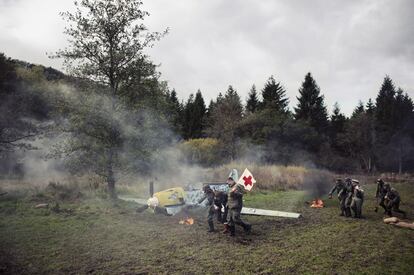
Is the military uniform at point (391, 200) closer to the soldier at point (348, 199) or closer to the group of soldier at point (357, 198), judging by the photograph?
the group of soldier at point (357, 198)

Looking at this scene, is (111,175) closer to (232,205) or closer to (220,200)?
(220,200)

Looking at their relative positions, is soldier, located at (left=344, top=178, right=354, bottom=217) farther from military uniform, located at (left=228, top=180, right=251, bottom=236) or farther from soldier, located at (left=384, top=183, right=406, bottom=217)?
military uniform, located at (left=228, top=180, right=251, bottom=236)

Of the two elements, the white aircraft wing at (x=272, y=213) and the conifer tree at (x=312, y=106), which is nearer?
the white aircraft wing at (x=272, y=213)

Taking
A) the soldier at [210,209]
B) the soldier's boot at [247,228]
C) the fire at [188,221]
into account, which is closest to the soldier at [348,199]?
the soldier's boot at [247,228]

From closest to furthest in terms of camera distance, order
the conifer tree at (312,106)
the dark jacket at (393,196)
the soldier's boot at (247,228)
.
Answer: the soldier's boot at (247,228)
the dark jacket at (393,196)
the conifer tree at (312,106)

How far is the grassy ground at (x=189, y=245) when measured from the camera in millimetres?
8422

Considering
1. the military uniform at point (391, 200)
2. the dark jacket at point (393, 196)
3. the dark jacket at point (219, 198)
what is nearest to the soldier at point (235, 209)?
the dark jacket at point (219, 198)

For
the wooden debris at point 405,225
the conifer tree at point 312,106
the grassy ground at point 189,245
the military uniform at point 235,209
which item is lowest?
the grassy ground at point 189,245

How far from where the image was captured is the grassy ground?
8.42 meters

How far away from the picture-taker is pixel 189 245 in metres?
10.5

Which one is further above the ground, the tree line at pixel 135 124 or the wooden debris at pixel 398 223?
the tree line at pixel 135 124

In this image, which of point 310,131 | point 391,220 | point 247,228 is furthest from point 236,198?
point 310,131

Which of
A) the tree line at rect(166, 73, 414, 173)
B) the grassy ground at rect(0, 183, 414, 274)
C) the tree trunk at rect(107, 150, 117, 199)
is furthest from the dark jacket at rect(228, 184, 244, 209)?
the tree line at rect(166, 73, 414, 173)

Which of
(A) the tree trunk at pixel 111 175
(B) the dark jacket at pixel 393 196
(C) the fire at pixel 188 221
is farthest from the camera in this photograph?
(A) the tree trunk at pixel 111 175
